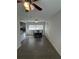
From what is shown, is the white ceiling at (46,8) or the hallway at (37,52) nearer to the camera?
the white ceiling at (46,8)

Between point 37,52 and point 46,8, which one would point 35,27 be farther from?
point 46,8

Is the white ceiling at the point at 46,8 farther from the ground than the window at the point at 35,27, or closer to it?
farther from the ground

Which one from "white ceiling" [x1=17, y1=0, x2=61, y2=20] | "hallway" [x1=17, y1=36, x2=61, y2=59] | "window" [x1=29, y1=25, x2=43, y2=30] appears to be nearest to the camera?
"white ceiling" [x1=17, y1=0, x2=61, y2=20]

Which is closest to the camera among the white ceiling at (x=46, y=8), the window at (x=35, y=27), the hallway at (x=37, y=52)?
the white ceiling at (x=46, y=8)

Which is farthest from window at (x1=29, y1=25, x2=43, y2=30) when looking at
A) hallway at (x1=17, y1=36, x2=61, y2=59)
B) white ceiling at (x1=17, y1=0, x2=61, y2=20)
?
white ceiling at (x1=17, y1=0, x2=61, y2=20)

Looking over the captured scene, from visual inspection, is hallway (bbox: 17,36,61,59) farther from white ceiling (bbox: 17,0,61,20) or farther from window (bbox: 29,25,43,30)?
window (bbox: 29,25,43,30)

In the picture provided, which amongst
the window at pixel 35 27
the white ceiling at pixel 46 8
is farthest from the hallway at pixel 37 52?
the window at pixel 35 27

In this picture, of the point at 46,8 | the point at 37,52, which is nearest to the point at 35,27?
the point at 37,52

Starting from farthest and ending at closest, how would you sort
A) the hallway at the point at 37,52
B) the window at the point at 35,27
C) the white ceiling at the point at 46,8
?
the window at the point at 35,27 < the hallway at the point at 37,52 < the white ceiling at the point at 46,8

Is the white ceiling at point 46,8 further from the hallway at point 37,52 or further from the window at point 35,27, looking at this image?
the window at point 35,27

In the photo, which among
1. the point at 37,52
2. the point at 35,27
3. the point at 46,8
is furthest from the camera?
the point at 35,27

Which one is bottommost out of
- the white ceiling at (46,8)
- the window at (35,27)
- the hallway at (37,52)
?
the hallway at (37,52)
